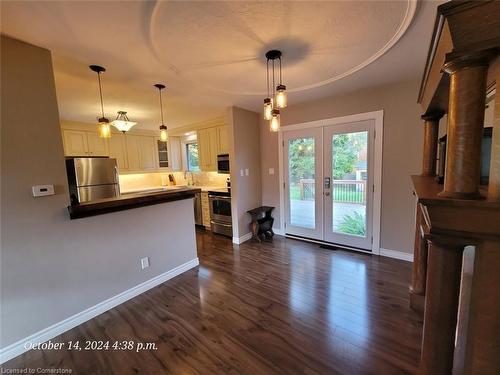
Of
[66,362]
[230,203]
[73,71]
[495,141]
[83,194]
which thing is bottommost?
[66,362]

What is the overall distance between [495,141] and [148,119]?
497 centimetres

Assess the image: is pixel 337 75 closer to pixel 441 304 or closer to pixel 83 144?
pixel 441 304

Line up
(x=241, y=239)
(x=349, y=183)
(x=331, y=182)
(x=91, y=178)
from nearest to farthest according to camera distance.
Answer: (x=349, y=183)
(x=331, y=182)
(x=91, y=178)
(x=241, y=239)

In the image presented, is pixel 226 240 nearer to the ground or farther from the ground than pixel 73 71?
nearer to the ground

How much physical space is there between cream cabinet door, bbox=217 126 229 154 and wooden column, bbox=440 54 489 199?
3.95 m

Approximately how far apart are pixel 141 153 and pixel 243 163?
9.95 feet

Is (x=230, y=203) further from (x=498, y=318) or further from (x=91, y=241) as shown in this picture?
(x=498, y=318)

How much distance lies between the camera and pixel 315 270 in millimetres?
2830

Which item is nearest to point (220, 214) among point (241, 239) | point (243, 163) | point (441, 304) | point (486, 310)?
point (241, 239)

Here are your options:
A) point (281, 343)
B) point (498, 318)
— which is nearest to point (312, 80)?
point (498, 318)

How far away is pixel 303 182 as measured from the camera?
380 cm

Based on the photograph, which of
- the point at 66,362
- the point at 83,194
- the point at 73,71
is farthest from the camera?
the point at 83,194

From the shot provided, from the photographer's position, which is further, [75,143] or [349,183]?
[75,143]

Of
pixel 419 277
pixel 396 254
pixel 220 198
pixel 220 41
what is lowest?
pixel 396 254
